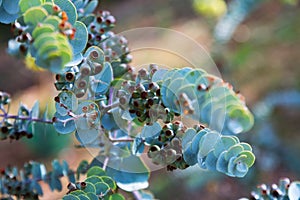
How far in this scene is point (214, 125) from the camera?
746 millimetres

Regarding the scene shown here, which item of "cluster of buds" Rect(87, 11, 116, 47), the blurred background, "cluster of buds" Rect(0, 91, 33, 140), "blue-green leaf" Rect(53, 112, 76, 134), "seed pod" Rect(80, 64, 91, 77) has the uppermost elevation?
the blurred background

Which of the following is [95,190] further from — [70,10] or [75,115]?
[70,10]

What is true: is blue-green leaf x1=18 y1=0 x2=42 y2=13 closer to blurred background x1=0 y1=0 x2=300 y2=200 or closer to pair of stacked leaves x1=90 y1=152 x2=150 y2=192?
pair of stacked leaves x1=90 y1=152 x2=150 y2=192

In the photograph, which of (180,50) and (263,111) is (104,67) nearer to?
(263,111)

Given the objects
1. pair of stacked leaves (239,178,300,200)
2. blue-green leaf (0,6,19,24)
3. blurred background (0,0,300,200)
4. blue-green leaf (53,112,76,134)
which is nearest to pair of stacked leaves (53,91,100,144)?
blue-green leaf (53,112,76,134)

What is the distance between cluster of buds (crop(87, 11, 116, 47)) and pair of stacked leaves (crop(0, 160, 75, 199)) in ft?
0.73

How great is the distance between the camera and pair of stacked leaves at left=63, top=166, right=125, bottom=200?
2.03ft

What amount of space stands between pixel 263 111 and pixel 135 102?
1.91m

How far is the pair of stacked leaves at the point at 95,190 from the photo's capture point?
619 mm

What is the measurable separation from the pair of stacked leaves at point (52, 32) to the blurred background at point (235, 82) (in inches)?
49.5

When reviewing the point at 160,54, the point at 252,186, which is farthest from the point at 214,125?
the point at 160,54

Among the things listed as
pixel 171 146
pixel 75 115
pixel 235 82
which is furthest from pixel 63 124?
pixel 235 82

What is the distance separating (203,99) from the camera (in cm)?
73

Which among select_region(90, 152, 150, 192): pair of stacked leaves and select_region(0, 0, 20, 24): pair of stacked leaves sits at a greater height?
select_region(0, 0, 20, 24): pair of stacked leaves
